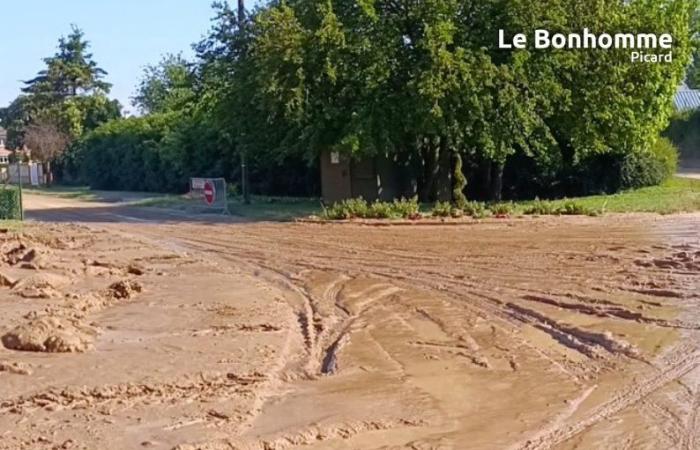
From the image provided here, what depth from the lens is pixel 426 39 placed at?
25000mm

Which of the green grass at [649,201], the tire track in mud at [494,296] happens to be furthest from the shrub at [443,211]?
the tire track in mud at [494,296]

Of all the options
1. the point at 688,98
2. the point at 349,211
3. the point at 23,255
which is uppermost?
the point at 688,98

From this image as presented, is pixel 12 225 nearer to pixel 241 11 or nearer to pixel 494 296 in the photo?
pixel 241 11

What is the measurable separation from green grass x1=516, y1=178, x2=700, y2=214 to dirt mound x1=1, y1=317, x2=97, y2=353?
56.6 feet

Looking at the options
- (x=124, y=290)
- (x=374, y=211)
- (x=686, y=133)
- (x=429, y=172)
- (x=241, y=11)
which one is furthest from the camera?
(x=686, y=133)

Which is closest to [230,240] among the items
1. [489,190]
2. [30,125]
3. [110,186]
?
[489,190]

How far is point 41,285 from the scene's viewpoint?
14062 millimetres

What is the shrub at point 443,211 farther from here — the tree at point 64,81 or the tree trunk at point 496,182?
the tree at point 64,81

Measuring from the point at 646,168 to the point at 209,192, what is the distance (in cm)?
1423

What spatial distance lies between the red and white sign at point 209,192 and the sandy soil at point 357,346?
41.0 feet

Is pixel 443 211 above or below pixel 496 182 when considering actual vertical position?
below

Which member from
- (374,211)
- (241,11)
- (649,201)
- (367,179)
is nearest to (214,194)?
(367,179)

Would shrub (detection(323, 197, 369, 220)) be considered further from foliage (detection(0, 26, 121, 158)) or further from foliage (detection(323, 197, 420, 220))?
foliage (detection(0, 26, 121, 158))

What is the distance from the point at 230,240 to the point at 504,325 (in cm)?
1166
